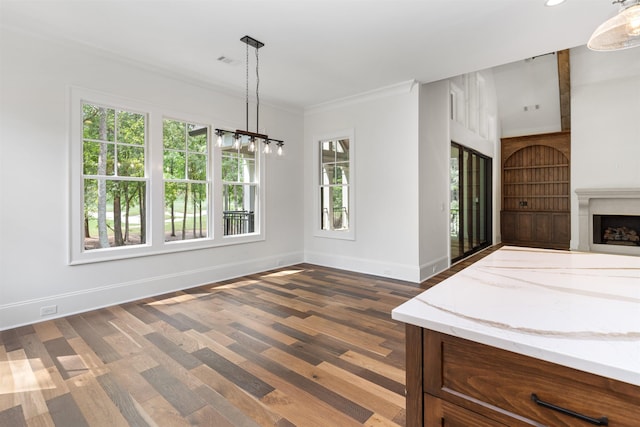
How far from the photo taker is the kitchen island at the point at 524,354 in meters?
0.73

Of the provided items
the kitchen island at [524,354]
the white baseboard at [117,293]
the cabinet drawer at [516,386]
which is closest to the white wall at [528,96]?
the white baseboard at [117,293]

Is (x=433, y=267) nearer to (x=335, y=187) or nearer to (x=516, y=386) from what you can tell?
(x=335, y=187)

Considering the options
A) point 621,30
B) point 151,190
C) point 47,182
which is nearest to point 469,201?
point 621,30

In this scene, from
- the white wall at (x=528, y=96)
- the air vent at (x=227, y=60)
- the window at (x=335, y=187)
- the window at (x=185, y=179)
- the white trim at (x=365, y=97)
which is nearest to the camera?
the air vent at (x=227, y=60)

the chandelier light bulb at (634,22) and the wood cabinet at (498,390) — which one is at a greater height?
the chandelier light bulb at (634,22)

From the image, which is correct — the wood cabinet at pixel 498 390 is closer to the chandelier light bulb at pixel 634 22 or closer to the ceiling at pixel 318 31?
the chandelier light bulb at pixel 634 22

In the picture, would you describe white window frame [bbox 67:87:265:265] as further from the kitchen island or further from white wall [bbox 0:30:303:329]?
the kitchen island

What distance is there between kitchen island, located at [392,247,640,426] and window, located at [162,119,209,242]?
13.2ft

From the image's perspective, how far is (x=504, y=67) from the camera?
25.6 feet

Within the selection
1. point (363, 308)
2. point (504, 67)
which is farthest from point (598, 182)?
point (363, 308)

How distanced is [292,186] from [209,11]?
3.32 m

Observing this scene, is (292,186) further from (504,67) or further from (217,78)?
(504,67)

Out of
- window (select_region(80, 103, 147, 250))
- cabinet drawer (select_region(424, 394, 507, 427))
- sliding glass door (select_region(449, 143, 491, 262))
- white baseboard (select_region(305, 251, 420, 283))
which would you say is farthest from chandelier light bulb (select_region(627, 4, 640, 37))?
window (select_region(80, 103, 147, 250))

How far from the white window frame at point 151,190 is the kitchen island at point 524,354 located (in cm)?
380
